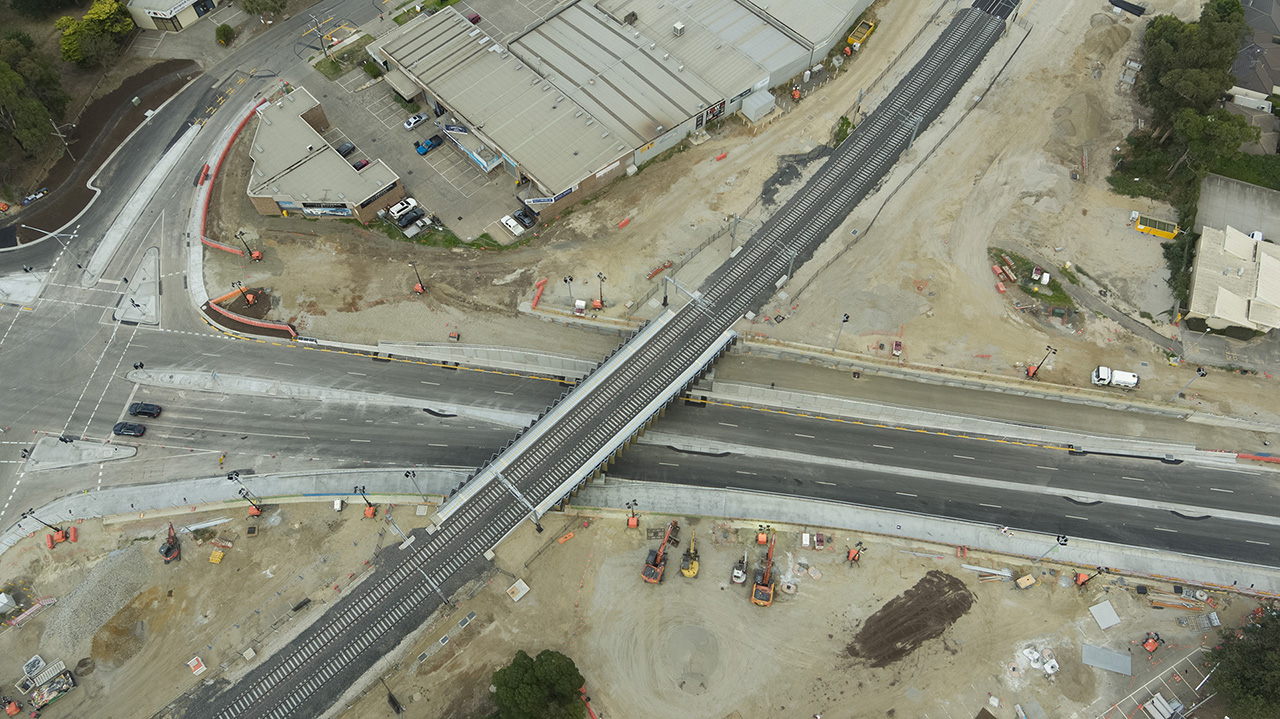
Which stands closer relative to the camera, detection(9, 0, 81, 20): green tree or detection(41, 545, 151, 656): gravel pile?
detection(41, 545, 151, 656): gravel pile

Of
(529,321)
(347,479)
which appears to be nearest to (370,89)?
(529,321)

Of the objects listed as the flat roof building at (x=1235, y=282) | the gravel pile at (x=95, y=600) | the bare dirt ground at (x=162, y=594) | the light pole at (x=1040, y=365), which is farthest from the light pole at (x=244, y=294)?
the flat roof building at (x=1235, y=282)

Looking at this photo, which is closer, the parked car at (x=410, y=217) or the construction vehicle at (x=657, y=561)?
the construction vehicle at (x=657, y=561)

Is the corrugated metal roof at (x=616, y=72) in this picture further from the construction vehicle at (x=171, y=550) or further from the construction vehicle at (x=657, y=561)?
the construction vehicle at (x=171, y=550)

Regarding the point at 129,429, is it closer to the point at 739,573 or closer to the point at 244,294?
the point at 244,294

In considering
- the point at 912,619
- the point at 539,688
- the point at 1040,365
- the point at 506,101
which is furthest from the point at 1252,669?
the point at 506,101

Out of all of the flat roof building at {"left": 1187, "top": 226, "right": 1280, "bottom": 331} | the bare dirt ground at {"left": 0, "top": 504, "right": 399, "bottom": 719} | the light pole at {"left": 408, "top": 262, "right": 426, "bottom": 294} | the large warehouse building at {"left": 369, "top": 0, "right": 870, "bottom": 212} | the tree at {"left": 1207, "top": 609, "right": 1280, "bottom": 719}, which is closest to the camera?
the tree at {"left": 1207, "top": 609, "right": 1280, "bottom": 719}

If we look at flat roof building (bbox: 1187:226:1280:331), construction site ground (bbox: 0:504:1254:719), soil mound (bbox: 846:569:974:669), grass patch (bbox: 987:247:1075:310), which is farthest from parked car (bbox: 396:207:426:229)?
flat roof building (bbox: 1187:226:1280:331)

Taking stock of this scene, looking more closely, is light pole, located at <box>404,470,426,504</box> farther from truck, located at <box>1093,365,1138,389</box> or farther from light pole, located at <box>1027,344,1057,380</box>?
truck, located at <box>1093,365,1138,389</box>
